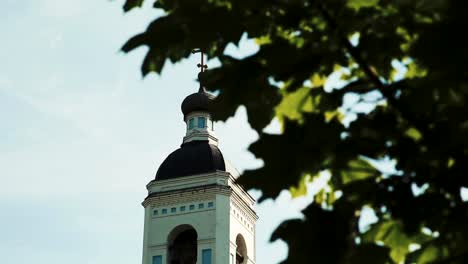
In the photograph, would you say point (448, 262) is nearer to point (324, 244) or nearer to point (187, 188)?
point (324, 244)

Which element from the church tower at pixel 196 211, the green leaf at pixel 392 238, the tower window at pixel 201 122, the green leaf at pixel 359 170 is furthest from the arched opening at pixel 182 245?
the green leaf at pixel 359 170

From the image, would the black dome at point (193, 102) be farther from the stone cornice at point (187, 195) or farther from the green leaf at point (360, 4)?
the green leaf at point (360, 4)

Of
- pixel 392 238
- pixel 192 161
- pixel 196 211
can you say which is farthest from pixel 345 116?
pixel 192 161

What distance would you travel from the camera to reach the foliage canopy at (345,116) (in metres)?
1.72

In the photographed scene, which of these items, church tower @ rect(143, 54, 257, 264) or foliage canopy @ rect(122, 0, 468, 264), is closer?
foliage canopy @ rect(122, 0, 468, 264)

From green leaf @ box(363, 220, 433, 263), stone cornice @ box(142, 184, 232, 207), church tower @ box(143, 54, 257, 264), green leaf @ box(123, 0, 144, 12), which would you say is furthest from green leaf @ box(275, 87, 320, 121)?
stone cornice @ box(142, 184, 232, 207)

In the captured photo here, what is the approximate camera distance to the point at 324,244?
1.68 metres

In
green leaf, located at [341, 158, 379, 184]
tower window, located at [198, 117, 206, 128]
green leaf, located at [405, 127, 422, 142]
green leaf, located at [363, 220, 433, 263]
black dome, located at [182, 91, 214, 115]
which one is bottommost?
green leaf, located at [363, 220, 433, 263]

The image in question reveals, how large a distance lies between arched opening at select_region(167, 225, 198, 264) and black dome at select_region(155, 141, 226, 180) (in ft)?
5.73

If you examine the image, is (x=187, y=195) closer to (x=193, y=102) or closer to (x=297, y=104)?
(x=193, y=102)

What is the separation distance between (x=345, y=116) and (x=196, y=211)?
22.5 metres

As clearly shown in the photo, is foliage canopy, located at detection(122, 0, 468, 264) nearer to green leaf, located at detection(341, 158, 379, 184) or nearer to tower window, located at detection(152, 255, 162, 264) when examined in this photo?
green leaf, located at detection(341, 158, 379, 184)

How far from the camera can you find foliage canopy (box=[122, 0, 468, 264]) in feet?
5.64

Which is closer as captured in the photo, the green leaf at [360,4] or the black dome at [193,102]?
the green leaf at [360,4]
